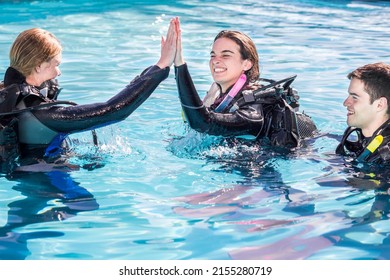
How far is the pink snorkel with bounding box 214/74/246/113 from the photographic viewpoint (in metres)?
5.12

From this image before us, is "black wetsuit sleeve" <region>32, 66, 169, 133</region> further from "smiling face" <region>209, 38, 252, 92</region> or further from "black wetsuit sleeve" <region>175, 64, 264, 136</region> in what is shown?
"smiling face" <region>209, 38, 252, 92</region>

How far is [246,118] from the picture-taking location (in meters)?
4.93

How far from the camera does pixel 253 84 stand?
527 cm

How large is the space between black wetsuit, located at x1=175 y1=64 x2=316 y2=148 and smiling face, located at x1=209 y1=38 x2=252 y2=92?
22 cm

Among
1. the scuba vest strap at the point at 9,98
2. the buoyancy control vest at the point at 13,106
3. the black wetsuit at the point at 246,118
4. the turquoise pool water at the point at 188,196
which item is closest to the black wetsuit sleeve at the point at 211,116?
the black wetsuit at the point at 246,118

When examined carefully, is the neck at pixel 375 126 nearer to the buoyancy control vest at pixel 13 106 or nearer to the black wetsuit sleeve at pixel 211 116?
the black wetsuit sleeve at pixel 211 116

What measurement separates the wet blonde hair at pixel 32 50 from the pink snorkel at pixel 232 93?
3.94 feet

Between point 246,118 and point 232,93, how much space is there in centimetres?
29

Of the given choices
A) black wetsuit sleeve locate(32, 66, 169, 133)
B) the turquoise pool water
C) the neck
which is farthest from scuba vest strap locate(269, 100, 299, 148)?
black wetsuit sleeve locate(32, 66, 169, 133)

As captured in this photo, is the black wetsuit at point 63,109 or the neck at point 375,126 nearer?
the black wetsuit at point 63,109

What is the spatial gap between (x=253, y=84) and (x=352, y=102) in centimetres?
74

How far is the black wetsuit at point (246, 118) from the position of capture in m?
4.62

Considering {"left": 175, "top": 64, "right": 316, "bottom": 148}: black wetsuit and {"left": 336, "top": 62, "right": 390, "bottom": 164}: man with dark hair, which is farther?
{"left": 336, "top": 62, "right": 390, "bottom": 164}: man with dark hair
